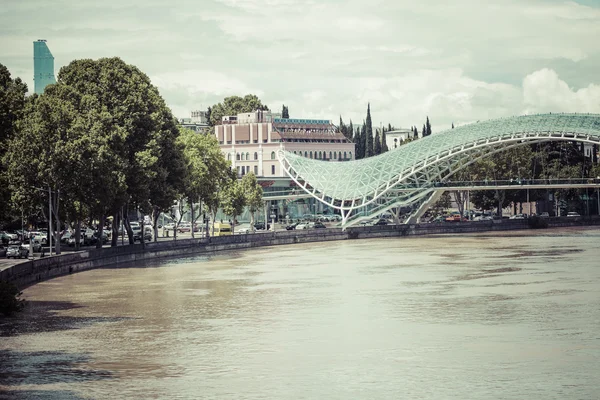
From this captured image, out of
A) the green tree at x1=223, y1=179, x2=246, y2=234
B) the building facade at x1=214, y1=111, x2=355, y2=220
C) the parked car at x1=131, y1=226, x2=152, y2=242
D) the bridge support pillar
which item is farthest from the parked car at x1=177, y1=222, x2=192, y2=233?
the bridge support pillar

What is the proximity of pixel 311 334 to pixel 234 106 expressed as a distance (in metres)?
153

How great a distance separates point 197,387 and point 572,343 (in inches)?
561

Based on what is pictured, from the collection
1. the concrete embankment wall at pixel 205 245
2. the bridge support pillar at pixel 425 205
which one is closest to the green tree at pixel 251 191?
the concrete embankment wall at pixel 205 245

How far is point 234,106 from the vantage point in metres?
193

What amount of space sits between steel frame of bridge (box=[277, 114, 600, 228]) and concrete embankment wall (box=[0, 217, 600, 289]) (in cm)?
464

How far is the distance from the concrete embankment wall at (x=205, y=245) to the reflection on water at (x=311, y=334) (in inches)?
64.9

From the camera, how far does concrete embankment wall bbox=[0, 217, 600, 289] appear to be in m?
63.7

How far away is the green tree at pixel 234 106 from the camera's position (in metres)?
194

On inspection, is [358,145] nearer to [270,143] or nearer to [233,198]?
[270,143]

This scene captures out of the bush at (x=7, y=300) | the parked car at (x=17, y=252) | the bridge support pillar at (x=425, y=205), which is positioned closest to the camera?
the bush at (x=7, y=300)

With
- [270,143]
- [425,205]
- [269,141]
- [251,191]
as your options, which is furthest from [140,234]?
[269,141]

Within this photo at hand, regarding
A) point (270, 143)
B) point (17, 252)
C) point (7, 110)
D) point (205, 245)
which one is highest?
point (270, 143)

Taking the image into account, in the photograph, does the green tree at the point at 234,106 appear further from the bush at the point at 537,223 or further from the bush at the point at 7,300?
the bush at the point at 7,300

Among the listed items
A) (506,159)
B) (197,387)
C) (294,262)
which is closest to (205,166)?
(294,262)
